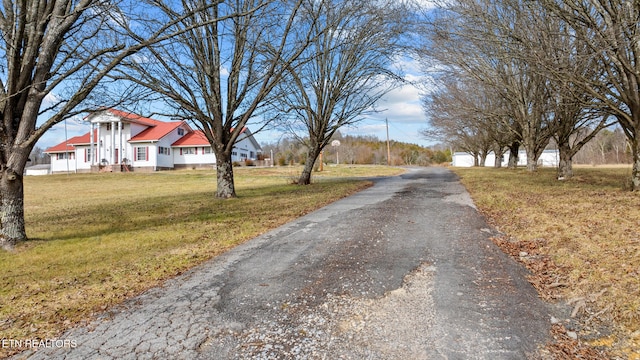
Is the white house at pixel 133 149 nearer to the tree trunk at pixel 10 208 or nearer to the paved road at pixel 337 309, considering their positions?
the tree trunk at pixel 10 208

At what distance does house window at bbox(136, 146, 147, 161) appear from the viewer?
38125mm

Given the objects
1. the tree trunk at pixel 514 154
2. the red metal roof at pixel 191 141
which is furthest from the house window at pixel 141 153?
the tree trunk at pixel 514 154

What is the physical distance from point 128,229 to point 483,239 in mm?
7079

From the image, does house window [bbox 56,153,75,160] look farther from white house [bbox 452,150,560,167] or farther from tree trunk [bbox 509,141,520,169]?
white house [bbox 452,150,560,167]

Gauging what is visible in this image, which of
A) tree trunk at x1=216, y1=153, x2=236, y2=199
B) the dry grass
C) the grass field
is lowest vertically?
the grass field

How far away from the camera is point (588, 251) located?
4.64 metres

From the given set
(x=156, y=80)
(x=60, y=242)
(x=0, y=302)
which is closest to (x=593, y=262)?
(x=0, y=302)

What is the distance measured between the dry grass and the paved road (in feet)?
1.21

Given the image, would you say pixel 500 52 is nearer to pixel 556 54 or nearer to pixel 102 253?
pixel 556 54

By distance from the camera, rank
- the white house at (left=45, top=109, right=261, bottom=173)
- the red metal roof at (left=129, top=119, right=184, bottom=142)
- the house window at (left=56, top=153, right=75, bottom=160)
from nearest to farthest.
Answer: the white house at (left=45, top=109, right=261, bottom=173) < the red metal roof at (left=129, top=119, right=184, bottom=142) < the house window at (left=56, top=153, right=75, bottom=160)

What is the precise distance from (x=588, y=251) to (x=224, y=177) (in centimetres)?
1054

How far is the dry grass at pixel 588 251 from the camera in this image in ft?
9.80

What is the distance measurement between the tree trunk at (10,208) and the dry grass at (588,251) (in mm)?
7991

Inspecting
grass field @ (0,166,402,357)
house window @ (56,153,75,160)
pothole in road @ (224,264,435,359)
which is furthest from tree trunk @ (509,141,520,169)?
house window @ (56,153,75,160)
